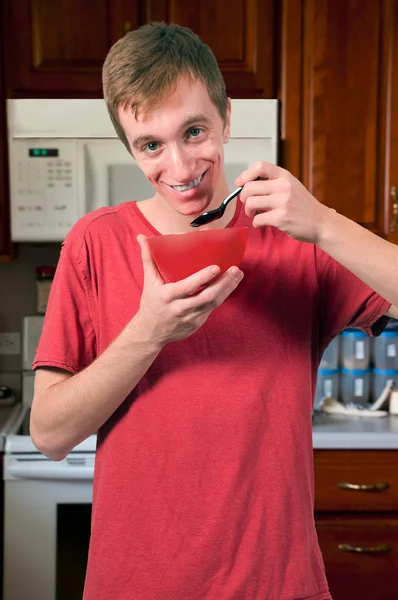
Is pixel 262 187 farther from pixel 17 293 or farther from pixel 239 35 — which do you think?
pixel 17 293

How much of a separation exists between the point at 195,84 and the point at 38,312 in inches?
77.7

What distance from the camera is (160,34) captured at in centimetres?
93

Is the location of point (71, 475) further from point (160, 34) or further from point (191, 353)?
point (160, 34)

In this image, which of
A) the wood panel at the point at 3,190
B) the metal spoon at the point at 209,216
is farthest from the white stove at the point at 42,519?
the metal spoon at the point at 209,216

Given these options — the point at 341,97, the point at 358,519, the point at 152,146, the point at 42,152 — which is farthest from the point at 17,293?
the point at 152,146

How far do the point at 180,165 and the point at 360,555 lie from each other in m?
1.64

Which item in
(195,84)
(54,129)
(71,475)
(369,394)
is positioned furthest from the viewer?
(369,394)

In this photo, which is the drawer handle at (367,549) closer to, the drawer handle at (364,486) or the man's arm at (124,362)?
the drawer handle at (364,486)

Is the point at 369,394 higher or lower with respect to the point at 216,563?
lower

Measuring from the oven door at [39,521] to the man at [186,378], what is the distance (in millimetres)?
1198

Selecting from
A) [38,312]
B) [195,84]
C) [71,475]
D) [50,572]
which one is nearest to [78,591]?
[50,572]

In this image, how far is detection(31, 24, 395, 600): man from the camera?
93cm

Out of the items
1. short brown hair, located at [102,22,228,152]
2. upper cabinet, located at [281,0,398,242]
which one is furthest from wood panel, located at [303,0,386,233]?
short brown hair, located at [102,22,228,152]

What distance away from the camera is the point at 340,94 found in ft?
7.83
